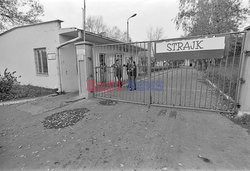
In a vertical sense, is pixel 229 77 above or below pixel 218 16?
below

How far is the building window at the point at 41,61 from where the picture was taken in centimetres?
774

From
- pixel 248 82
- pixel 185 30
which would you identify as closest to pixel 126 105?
Answer: pixel 248 82

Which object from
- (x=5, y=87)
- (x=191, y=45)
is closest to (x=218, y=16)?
(x=191, y=45)

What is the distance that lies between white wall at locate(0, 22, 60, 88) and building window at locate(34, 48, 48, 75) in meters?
0.22

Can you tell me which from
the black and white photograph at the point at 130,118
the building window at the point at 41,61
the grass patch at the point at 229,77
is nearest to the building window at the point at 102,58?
the black and white photograph at the point at 130,118

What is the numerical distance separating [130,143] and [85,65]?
4247mm

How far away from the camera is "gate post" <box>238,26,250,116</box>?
3314 millimetres

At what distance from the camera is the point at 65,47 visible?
23.7 feet

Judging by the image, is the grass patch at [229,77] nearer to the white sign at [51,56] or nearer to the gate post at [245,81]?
the gate post at [245,81]

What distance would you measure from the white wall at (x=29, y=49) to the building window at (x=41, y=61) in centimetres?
22

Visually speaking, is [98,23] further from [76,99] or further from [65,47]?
[76,99]

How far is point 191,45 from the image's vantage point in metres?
3.91

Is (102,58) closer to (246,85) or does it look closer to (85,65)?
(85,65)

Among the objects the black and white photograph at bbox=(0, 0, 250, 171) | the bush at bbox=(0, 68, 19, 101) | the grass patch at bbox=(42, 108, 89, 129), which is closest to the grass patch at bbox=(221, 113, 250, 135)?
the black and white photograph at bbox=(0, 0, 250, 171)
